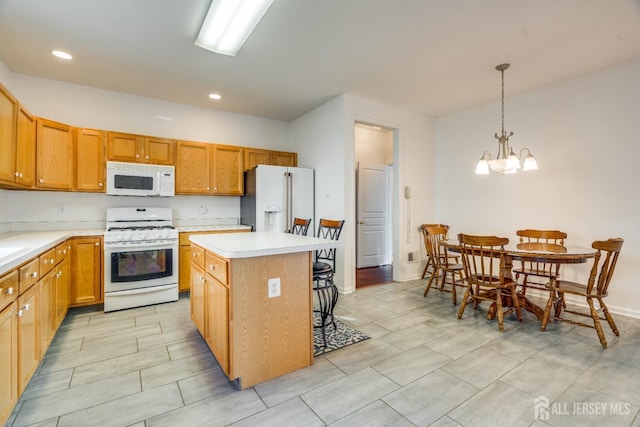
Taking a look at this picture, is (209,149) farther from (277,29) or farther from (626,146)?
(626,146)

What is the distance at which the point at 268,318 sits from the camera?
197 cm

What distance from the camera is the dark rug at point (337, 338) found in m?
2.39

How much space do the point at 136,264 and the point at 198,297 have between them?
4.42ft

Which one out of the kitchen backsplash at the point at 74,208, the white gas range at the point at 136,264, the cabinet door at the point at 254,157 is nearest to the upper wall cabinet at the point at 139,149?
the kitchen backsplash at the point at 74,208

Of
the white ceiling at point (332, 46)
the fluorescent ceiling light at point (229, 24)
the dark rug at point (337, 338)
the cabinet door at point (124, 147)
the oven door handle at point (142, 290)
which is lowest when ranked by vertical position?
the dark rug at point (337, 338)

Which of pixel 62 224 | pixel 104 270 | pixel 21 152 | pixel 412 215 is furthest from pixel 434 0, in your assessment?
pixel 62 224

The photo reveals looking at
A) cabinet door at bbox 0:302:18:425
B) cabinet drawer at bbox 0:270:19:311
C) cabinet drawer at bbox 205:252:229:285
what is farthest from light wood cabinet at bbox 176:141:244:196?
cabinet door at bbox 0:302:18:425

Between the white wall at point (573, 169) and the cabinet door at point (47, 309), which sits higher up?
the white wall at point (573, 169)

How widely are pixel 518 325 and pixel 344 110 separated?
3.18 meters

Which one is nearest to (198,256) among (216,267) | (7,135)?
(216,267)

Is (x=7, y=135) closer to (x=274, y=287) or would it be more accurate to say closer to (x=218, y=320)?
(x=218, y=320)

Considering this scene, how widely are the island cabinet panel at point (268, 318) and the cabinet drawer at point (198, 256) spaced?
2.33 feet

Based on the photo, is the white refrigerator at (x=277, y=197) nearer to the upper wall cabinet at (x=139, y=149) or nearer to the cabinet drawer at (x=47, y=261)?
the upper wall cabinet at (x=139, y=149)

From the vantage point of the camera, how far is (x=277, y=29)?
2.57m
